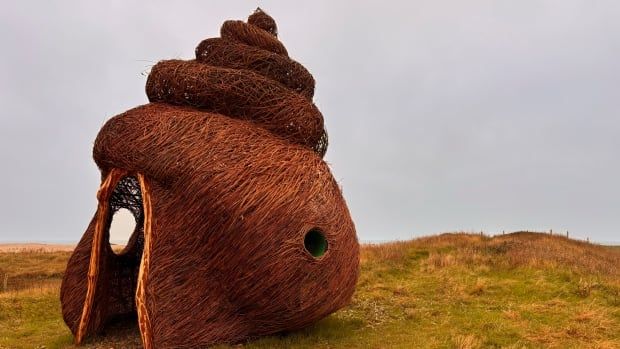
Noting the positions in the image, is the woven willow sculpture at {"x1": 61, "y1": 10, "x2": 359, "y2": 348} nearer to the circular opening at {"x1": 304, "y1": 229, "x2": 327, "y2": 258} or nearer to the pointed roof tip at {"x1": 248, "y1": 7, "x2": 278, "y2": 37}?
the circular opening at {"x1": 304, "y1": 229, "x2": 327, "y2": 258}

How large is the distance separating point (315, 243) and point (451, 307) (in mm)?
5810

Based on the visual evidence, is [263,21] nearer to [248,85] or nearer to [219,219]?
[248,85]

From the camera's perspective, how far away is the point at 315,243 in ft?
30.0

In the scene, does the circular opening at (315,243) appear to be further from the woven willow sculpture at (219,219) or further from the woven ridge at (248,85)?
the woven ridge at (248,85)

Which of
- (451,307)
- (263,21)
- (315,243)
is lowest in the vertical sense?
(451,307)

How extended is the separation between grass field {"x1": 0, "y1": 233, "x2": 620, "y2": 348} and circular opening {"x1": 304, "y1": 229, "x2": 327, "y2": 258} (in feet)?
5.61

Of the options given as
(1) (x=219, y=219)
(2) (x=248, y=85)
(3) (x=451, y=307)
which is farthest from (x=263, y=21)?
(3) (x=451, y=307)

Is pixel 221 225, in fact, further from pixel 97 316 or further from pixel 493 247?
pixel 493 247

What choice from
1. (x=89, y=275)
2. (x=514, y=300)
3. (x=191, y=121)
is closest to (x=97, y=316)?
(x=89, y=275)

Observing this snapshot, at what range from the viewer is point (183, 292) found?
8.62 m

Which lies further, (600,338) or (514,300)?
(514,300)

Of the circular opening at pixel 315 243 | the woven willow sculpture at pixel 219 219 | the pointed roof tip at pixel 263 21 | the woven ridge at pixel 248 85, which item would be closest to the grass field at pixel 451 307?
the woven willow sculpture at pixel 219 219

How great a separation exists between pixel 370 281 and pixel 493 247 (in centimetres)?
829

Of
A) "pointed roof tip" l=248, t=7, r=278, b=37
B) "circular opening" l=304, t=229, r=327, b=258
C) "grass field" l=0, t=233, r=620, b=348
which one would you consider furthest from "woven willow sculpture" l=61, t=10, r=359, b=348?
"pointed roof tip" l=248, t=7, r=278, b=37
